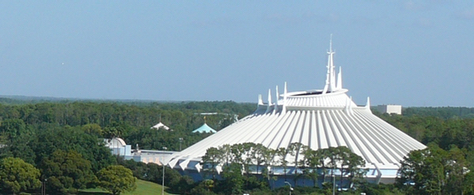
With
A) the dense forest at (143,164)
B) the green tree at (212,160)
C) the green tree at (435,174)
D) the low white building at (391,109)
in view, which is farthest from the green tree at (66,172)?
the low white building at (391,109)

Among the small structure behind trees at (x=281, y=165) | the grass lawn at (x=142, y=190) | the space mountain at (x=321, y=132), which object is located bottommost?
the grass lawn at (x=142, y=190)

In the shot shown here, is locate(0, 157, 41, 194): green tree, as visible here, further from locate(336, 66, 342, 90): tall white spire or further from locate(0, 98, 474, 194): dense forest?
locate(336, 66, 342, 90): tall white spire

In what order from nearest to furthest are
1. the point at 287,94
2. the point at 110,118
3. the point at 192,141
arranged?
the point at 287,94, the point at 192,141, the point at 110,118

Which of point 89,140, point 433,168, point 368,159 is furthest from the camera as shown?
point 89,140

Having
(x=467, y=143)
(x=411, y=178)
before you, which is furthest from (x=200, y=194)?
(x=467, y=143)

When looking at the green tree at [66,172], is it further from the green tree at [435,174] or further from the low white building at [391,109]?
the low white building at [391,109]

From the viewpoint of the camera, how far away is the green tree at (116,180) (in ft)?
156

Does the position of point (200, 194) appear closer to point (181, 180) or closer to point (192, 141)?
point (181, 180)

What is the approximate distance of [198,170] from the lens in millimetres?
51812

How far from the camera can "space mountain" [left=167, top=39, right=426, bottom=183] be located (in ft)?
169

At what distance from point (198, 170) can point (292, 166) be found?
19.4ft

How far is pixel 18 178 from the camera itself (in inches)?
1873

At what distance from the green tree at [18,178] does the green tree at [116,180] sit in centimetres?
348

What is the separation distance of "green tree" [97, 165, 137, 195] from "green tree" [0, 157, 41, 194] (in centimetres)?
348
